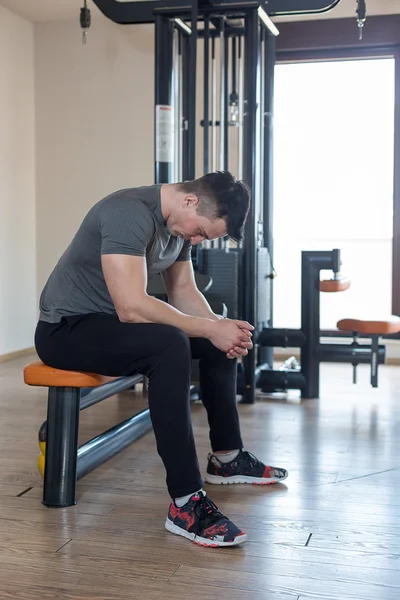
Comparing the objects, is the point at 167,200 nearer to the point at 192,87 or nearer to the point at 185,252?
the point at 185,252

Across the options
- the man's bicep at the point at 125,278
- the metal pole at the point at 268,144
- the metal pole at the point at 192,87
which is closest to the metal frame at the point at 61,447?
the man's bicep at the point at 125,278

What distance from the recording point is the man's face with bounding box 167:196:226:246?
75.7 inches

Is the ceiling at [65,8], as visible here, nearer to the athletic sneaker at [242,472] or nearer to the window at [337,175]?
the window at [337,175]

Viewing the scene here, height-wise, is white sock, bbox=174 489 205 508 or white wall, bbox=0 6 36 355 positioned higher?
white wall, bbox=0 6 36 355

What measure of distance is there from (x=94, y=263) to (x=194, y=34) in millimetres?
1676

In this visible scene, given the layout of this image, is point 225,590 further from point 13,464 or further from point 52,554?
point 13,464

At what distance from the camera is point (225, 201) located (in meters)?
1.89

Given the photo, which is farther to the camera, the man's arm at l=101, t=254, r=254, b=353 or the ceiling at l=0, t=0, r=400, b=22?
the ceiling at l=0, t=0, r=400, b=22

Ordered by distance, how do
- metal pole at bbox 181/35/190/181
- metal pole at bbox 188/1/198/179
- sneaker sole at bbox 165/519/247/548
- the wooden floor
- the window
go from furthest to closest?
the window, metal pole at bbox 181/35/190/181, metal pole at bbox 188/1/198/179, sneaker sole at bbox 165/519/247/548, the wooden floor

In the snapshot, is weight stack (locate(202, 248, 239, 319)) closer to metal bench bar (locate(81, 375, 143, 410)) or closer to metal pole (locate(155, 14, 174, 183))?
metal pole (locate(155, 14, 174, 183))

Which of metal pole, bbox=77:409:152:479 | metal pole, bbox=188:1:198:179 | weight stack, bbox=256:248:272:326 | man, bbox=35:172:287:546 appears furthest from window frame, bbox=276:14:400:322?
man, bbox=35:172:287:546

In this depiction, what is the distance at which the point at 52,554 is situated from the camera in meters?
1.71

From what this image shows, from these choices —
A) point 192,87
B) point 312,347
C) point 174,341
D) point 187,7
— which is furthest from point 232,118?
point 174,341

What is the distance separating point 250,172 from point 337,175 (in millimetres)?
→ 1734
